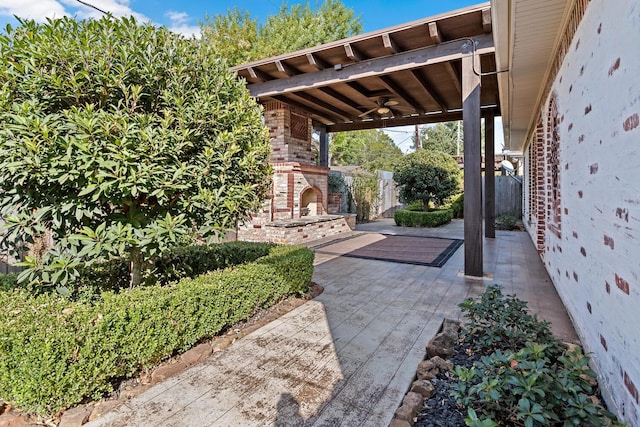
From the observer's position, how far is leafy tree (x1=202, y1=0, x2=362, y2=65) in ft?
52.4

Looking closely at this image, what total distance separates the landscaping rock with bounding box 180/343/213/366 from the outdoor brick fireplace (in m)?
4.61

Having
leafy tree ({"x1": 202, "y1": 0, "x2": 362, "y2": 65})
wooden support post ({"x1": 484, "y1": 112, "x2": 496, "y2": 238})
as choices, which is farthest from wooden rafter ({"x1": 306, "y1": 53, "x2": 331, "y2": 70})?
leafy tree ({"x1": 202, "y1": 0, "x2": 362, "y2": 65})

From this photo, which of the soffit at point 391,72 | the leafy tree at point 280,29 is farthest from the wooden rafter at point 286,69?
the leafy tree at point 280,29

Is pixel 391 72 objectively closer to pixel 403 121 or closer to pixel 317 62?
pixel 317 62

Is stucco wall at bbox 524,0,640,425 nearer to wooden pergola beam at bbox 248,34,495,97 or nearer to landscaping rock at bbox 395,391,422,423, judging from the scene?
landscaping rock at bbox 395,391,422,423

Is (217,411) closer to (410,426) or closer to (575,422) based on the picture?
(410,426)

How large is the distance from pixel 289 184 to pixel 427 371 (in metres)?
6.01

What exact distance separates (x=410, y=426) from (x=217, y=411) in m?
1.03

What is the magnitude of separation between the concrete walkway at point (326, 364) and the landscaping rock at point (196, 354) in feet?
0.25

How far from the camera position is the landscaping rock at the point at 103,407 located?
183 centimetres

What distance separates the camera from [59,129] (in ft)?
7.01

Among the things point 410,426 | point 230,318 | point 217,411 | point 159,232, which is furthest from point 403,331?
point 159,232

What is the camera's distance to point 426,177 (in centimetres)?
1124

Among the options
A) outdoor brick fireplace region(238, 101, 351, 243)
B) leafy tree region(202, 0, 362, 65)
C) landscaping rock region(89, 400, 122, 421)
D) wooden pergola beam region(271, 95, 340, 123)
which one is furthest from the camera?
leafy tree region(202, 0, 362, 65)
